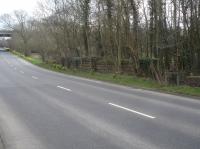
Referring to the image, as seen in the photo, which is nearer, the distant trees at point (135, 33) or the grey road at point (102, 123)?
the grey road at point (102, 123)

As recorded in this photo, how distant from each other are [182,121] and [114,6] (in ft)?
83.9

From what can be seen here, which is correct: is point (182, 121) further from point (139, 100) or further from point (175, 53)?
point (175, 53)

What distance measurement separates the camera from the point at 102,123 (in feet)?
37.2

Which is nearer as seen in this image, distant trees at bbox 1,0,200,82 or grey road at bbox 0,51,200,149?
grey road at bbox 0,51,200,149

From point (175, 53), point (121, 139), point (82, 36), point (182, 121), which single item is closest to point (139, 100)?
point (182, 121)

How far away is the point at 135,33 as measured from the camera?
3366 cm

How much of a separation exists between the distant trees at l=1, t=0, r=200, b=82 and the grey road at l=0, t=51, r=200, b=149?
943 cm

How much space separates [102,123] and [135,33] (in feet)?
75.7

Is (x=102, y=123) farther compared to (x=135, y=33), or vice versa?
(x=135, y=33)

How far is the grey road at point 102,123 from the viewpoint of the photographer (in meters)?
8.88

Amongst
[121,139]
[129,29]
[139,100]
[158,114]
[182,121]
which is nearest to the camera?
[121,139]

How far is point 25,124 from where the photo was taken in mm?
11711

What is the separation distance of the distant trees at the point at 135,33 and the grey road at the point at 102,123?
31.0 ft

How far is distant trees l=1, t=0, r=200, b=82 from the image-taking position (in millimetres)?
26781
